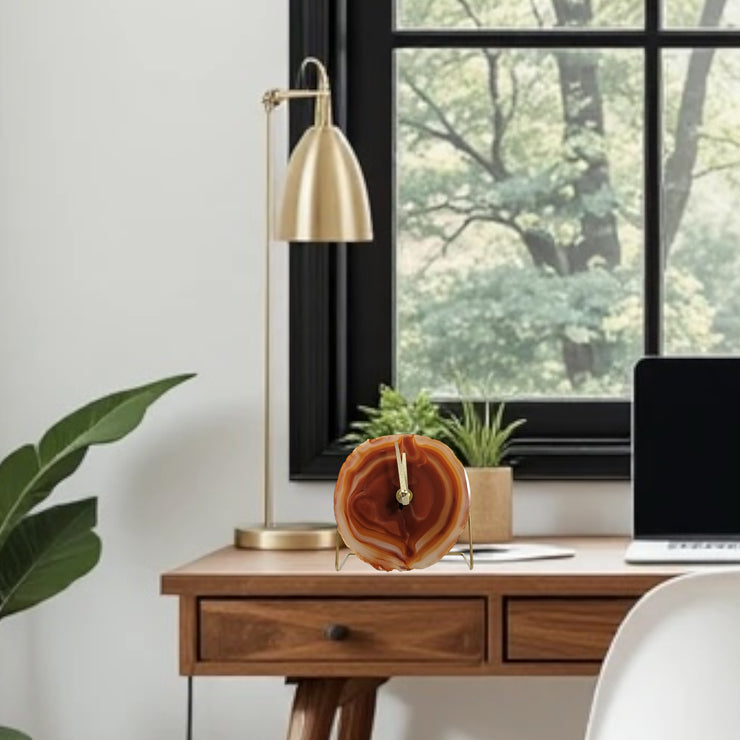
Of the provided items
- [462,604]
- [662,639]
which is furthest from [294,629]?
[662,639]

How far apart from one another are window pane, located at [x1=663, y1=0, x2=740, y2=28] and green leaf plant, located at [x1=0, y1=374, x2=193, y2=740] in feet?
3.34

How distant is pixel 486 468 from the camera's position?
9.17ft

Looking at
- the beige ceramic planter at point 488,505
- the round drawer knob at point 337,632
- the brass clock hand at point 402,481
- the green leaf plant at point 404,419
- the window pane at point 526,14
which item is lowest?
the round drawer knob at point 337,632

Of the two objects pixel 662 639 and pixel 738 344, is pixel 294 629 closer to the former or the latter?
pixel 662 639

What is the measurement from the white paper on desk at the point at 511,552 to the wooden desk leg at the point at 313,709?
24 cm

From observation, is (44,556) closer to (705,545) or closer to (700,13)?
(705,545)

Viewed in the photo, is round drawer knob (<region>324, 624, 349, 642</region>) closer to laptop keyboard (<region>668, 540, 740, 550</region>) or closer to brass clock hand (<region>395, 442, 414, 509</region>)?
brass clock hand (<region>395, 442, 414, 509</region>)

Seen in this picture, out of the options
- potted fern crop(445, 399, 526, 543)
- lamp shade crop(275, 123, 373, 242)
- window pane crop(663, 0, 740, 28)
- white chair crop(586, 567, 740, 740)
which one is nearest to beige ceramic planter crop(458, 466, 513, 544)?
potted fern crop(445, 399, 526, 543)

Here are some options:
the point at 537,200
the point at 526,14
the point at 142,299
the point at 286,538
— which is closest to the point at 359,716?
the point at 286,538

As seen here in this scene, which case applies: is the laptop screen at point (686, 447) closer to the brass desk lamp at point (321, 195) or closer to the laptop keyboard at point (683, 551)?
the laptop keyboard at point (683, 551)

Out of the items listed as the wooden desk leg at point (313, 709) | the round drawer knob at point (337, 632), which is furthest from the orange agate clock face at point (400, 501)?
the wooden desk leg at point (313, 709)

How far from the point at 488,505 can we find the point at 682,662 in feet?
3.44

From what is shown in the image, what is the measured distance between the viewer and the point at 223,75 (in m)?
2.98

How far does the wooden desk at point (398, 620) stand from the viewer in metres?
2.31
